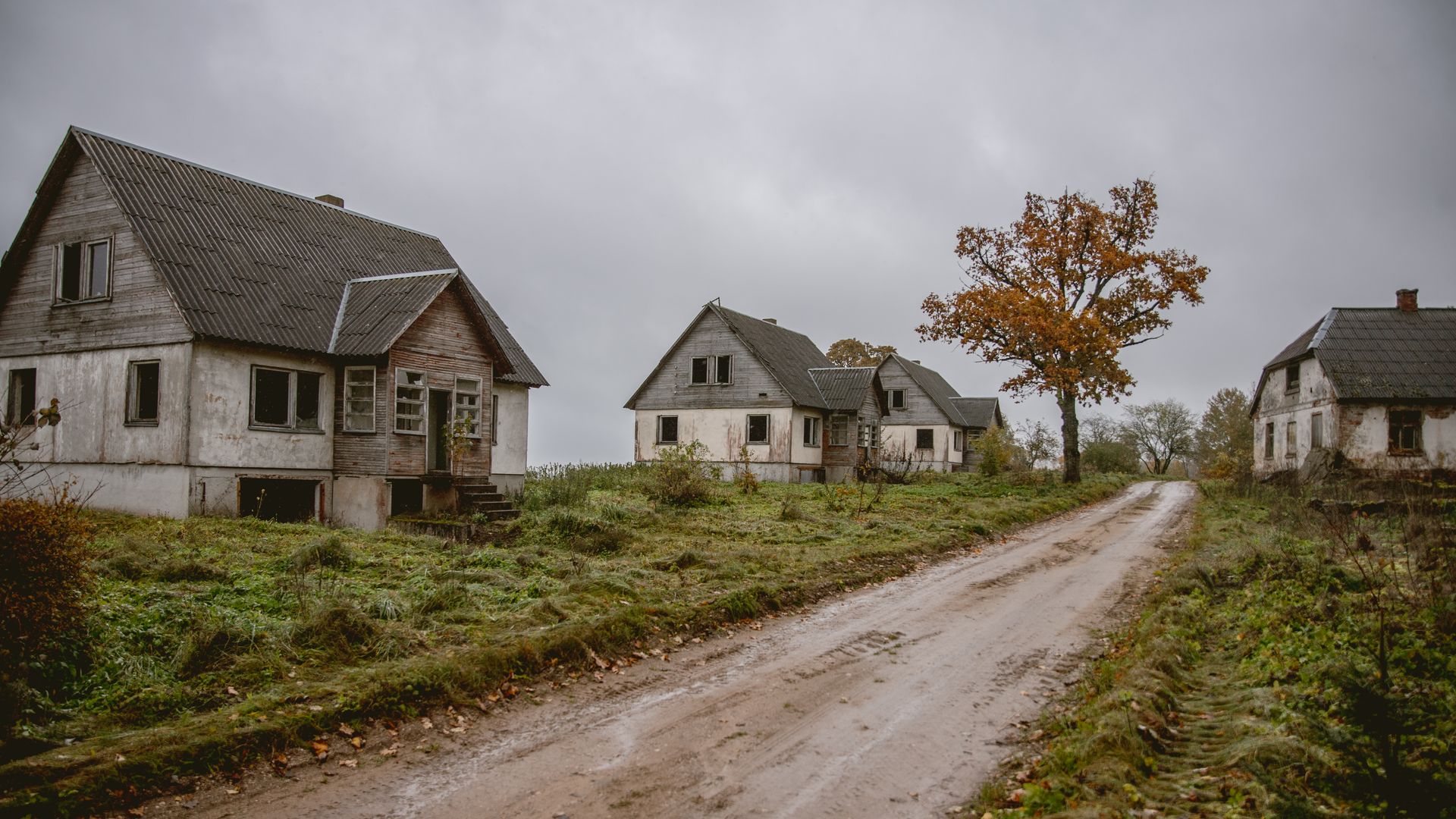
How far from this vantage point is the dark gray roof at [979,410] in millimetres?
60500

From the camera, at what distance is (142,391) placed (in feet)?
60.4

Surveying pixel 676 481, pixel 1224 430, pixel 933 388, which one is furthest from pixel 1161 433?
pixel 676 481

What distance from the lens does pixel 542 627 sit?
8914 mm

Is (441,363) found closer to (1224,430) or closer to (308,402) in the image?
(308,402)

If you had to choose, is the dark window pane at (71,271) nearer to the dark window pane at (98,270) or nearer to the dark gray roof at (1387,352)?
the dark window pane at (98,270)

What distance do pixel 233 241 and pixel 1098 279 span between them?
31051 mm

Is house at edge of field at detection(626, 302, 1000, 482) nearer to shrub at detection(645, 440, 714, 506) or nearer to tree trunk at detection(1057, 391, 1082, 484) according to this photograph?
tree trunk at detection(1057, 391, 1082, 484)

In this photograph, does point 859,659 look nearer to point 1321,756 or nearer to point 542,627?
point 542,627

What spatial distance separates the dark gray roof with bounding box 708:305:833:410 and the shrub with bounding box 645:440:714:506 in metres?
13.2

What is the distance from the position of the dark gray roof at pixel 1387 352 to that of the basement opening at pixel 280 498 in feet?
113

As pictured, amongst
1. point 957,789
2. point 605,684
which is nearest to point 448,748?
point 605,684

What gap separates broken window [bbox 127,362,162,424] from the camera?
18234mm

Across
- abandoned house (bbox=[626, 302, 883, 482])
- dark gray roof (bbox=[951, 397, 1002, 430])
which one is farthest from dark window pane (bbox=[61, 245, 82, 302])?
dark gray roof (bbox=[951, 397, 1002, 430])

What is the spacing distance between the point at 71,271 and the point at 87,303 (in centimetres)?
120
